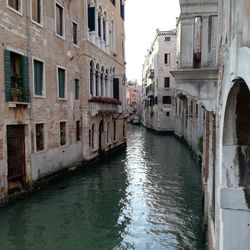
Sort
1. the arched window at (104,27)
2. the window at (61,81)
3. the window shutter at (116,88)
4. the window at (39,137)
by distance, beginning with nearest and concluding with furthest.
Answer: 1. the window at (39,137)
2. the window at (61,81)
3. the arched window at (104,27)
4. the window shutter at (116,88)

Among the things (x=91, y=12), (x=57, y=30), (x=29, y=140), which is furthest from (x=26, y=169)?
(x=91, y=12)

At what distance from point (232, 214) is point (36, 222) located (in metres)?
5.64

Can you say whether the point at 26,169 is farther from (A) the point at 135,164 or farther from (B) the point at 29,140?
(A) the point at 135,164

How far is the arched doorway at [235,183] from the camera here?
11.1ft

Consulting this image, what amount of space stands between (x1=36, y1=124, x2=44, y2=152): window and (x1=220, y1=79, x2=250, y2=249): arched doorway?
27.4ft

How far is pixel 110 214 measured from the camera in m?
8.42

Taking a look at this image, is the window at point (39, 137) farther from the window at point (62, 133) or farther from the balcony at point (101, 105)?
the balcony at point (101, 105)

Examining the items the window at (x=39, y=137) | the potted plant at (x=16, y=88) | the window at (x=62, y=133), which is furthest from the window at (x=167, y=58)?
the potted plant at (x=16, y=88)

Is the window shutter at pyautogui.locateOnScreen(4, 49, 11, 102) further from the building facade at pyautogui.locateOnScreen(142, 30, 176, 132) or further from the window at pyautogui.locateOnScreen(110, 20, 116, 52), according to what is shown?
the building facade at pyautogui.locateOnScreen(142, 30, 176, 132)

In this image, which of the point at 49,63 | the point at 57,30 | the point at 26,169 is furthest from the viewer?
the point at 57,30

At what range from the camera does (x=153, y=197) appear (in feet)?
32.8

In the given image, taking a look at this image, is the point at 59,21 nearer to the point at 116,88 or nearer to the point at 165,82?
the point at 116,88

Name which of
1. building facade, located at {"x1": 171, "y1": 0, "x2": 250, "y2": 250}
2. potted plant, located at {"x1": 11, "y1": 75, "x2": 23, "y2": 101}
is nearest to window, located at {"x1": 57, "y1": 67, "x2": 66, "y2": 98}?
potted plant, located at {"x1": 11, "y1": 75, "x2": 23, "y2": 101}

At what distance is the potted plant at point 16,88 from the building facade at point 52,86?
0.03 meters
